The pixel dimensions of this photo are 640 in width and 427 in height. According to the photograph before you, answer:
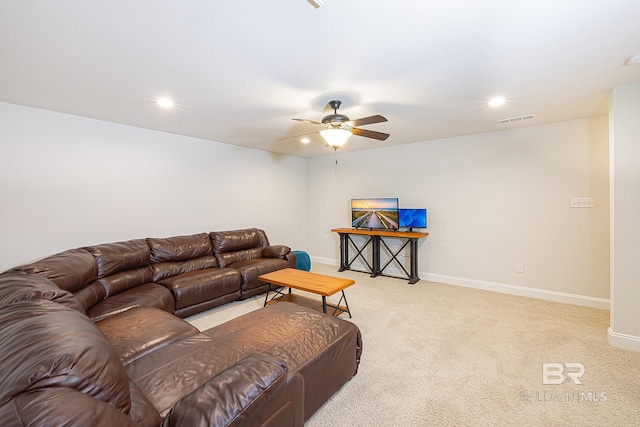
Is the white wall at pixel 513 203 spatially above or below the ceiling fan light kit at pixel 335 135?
below

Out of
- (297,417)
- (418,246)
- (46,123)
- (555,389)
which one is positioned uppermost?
(46,123)

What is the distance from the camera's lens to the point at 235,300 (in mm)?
3729

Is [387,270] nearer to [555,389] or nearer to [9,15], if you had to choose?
[555,389]

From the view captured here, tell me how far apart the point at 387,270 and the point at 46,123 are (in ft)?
17.0

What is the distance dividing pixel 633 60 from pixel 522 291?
9.72ft

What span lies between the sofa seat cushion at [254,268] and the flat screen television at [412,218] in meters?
2.11

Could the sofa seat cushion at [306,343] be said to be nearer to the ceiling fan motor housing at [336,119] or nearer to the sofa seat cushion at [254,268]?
the sofa seat cushion at [254,268]

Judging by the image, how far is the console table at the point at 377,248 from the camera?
4.51 metres

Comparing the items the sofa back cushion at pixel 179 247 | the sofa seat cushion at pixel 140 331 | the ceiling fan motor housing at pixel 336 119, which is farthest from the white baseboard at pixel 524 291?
the sofa seat cushion at pixel 140 331

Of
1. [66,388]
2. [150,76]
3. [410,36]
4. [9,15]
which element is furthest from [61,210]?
[410,36]

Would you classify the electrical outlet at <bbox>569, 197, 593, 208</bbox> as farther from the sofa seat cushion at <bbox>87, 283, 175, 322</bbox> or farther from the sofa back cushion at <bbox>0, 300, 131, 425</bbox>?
the sofa seat cushion at <bbox>87, 283, 175, 322</bbox>

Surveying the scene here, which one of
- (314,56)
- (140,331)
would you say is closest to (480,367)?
(140,331)

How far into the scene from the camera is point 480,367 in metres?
2.24

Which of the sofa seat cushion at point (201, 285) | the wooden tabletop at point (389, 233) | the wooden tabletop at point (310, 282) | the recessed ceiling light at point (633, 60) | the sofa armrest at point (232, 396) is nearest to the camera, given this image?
the sofa armrest at point (232, 396)
